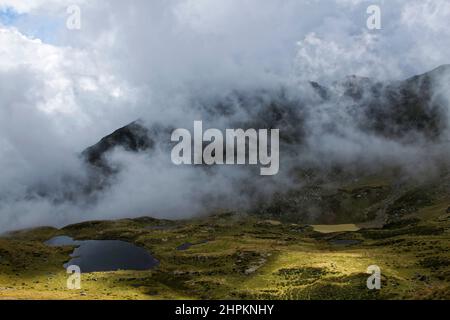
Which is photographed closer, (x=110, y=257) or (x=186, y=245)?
(x=110, y=257)

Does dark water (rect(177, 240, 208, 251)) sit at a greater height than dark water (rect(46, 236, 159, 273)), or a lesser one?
greater

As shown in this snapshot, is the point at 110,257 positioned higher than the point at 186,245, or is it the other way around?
the point at 186,245

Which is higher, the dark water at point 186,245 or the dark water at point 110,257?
the dark water at point 186,245

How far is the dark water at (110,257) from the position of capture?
137125 mm

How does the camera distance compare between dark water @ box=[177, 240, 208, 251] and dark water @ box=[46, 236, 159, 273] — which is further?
dark water @ box=[177, 240, 208, 251]

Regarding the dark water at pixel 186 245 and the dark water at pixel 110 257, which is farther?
the dark water at pixel 186 245

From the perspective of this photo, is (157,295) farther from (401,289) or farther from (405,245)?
(405,245)

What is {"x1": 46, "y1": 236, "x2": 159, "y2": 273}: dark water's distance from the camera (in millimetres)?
137125

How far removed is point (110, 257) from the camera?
153m

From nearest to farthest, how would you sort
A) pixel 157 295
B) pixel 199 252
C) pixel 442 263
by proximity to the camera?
pixel 157 295 → pixel 442 263 → pixel 199 252

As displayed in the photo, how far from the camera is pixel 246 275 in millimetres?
111812
